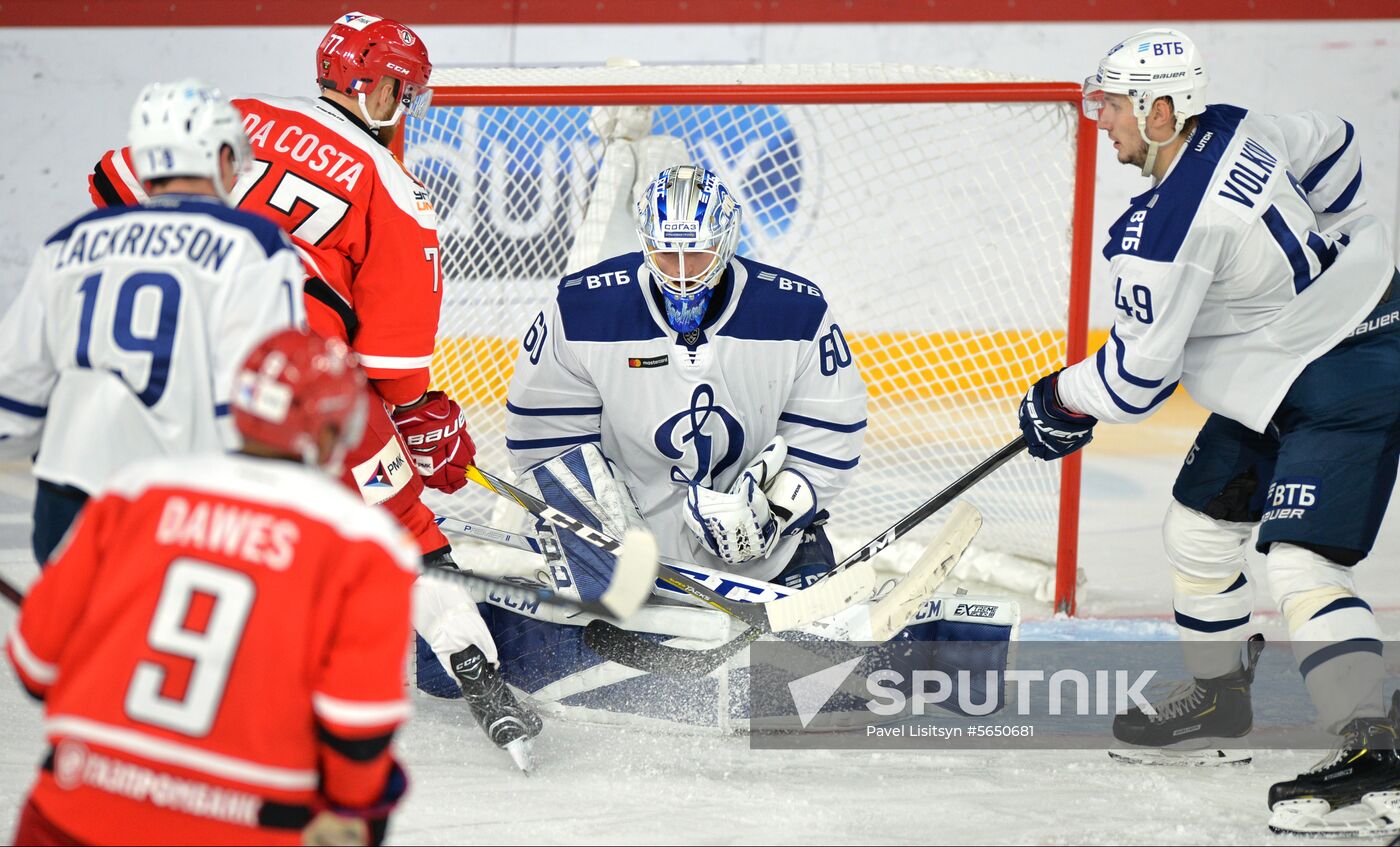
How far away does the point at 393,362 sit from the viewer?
8.16ft

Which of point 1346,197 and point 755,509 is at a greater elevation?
point 1346,197

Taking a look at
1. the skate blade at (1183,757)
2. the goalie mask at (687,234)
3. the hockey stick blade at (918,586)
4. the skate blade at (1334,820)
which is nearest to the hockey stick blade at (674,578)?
the hockey stick blade at (918,586)

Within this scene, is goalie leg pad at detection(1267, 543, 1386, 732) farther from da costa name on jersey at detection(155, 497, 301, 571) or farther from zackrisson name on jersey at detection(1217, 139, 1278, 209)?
da costa name on jersey at detection(155, 497, 301, 571)

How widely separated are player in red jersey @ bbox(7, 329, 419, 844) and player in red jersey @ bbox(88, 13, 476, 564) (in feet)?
3.61

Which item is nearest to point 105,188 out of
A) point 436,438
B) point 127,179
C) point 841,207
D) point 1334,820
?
point 127,179

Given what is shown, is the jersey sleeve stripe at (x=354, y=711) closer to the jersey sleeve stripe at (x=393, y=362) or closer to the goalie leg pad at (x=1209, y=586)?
the jersey sleeve stripe at (x=393, y=362)

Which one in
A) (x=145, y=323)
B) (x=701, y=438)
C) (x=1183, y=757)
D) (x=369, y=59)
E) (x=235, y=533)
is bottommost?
(x=1183, y=757)

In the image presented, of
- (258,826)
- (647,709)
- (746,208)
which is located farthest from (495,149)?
(258,826)

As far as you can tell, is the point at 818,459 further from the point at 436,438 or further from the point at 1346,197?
the point at 1346,197

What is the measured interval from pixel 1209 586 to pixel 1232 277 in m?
0.58

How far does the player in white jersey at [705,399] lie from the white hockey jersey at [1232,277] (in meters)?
0.58

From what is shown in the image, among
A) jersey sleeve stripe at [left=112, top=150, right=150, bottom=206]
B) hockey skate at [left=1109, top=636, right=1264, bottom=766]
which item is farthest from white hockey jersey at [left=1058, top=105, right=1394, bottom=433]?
jersey sleeve stripe at [left=112, top=150, right=150, bottom=206]

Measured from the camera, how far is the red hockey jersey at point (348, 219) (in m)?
2.42

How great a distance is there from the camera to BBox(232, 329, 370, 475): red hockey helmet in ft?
4.20
